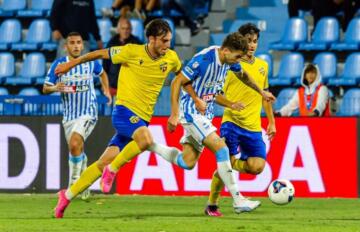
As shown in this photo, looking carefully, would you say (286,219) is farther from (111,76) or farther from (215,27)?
(215,27)

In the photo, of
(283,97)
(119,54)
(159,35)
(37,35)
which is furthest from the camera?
(37,35)

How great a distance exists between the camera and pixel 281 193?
506 inches

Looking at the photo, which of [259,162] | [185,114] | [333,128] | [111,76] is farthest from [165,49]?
[111,76]

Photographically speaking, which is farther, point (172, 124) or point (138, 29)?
point (138, 29)

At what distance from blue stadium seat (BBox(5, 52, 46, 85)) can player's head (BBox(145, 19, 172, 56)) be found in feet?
27.3

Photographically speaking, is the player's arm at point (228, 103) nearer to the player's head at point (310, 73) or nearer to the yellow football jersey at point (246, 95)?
the yellow football jersey at point (246, 95)

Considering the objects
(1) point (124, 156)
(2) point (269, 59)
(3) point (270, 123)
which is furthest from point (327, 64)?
(1) point (124, 156)

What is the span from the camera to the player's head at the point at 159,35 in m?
12.3

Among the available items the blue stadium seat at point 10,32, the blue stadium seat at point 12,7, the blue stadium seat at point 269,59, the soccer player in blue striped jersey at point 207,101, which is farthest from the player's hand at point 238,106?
the blue stadium seat at point 12,7

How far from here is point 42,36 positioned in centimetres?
2131

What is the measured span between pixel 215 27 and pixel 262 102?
23.7 ft

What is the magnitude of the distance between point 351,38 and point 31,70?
5.52 m

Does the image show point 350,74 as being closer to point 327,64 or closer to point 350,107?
point 327,64

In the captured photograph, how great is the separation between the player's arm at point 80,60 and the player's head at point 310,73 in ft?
17.5
